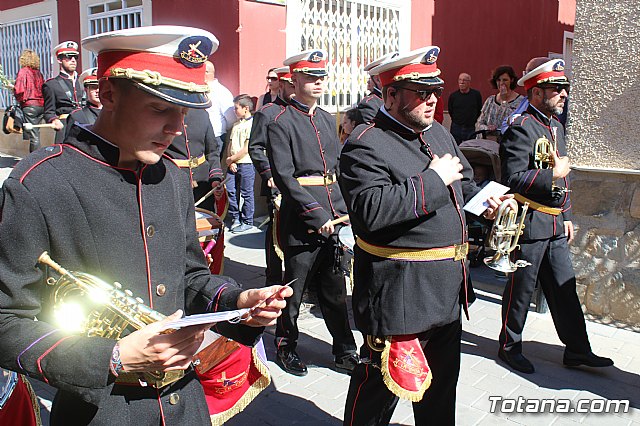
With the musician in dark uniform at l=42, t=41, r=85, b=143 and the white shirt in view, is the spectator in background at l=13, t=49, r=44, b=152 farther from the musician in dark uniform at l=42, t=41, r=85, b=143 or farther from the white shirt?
the white shirt

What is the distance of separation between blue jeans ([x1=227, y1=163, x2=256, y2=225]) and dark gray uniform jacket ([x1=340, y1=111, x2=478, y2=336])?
18.6 ft

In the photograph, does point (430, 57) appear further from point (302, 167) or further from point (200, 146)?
point (200, 146)

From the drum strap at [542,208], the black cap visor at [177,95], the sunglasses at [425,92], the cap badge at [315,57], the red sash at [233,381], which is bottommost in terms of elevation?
the red sash at [233,381]

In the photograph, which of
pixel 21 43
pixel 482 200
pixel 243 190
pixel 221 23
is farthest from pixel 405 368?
pixel 21 43

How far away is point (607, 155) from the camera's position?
500 cm

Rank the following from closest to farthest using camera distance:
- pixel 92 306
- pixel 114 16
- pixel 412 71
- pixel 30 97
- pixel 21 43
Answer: pixel 92 306 < pixel 412 71 < pixel 30 97 < pixel 114 16 < pixel 21 43

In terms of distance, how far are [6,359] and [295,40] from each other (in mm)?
8101

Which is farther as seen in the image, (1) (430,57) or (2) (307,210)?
(2) (307,210)

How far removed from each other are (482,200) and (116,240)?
193cm

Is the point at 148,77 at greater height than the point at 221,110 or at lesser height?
greater

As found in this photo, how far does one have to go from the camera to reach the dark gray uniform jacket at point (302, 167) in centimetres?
418

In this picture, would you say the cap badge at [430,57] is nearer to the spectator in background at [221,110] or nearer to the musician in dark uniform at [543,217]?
the musician in dark uniform at [543,217]

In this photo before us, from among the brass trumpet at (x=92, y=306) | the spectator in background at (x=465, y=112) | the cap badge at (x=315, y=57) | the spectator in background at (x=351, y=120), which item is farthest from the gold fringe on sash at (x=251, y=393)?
the spectator in background at (x=465, y=112)

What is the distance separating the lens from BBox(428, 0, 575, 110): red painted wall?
12.4m
